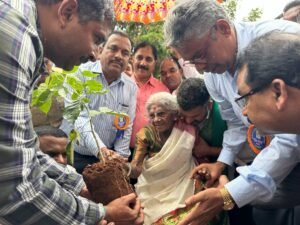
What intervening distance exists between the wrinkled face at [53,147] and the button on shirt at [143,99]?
123cm

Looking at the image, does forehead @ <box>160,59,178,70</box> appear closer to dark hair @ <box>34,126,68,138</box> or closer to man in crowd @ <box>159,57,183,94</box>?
man in crowd @ <box>159,57,183,94</box>

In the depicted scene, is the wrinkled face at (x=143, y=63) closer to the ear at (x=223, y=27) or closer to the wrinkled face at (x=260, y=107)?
the ear at (x=223, y=27)

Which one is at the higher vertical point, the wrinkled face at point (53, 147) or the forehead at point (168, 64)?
the forehead at point (168, 64)

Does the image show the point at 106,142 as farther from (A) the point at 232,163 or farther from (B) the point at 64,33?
(B) the point at 64,33

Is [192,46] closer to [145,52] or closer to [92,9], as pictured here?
[92,9]

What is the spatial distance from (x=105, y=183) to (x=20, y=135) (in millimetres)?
535

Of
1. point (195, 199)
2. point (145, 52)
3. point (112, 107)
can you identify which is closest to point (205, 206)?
point (195, 199)

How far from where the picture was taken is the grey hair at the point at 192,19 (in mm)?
2270

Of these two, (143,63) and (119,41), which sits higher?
(119,41)

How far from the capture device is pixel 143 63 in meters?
3.93

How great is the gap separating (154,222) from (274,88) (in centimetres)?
158

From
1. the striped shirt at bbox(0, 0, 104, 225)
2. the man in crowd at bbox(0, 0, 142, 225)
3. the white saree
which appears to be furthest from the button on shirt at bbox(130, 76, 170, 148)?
the striped shirt at bbox(0, 0, 104, 225)

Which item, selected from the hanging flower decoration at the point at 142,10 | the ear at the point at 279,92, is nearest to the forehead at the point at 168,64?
the hanging flower decoration at the point at 142,10

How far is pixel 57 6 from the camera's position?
1.29 meters
